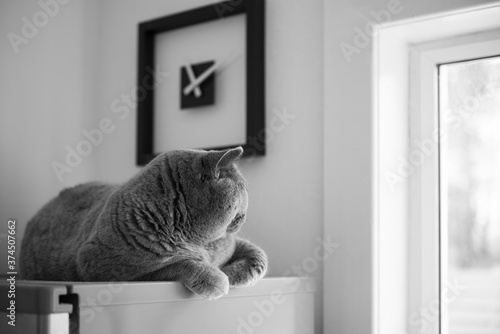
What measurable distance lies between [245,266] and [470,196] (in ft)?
2.11

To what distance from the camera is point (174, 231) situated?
3.76 ft

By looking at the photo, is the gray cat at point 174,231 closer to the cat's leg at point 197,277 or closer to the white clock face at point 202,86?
the cat's leg at point 197,277

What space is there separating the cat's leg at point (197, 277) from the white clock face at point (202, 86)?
64 centimetres

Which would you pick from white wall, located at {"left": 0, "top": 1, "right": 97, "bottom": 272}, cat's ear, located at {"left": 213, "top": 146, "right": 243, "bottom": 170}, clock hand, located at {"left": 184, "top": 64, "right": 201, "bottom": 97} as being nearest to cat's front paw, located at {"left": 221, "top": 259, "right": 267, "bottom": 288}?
cat's ear, located at {"left": 213, "top": 146, "right": 243, "bottom": 170}

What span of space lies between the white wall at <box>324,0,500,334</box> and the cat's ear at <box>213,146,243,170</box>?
0.41 metres

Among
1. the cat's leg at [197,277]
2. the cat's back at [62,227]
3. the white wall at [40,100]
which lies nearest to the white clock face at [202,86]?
the white wall at [40,100]

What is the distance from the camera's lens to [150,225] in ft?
3.73

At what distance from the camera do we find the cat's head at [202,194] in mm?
1152

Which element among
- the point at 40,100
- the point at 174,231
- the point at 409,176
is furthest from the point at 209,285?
the point at 40,100

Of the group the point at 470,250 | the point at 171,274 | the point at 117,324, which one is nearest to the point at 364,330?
the point at 470,250

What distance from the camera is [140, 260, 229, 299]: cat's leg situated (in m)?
1.07

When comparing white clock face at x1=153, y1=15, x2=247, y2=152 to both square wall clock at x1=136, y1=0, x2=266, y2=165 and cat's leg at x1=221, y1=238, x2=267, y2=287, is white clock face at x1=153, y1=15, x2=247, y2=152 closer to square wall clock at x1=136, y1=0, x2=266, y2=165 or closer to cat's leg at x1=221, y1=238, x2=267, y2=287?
square wall clock at x1=136, y1=0, x2=266, y2=165

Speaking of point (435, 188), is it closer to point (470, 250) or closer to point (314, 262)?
point (470, 250)

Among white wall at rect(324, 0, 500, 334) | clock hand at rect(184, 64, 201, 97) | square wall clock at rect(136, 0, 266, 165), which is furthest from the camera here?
clock hand at rect(184, 64, 201, 97)
